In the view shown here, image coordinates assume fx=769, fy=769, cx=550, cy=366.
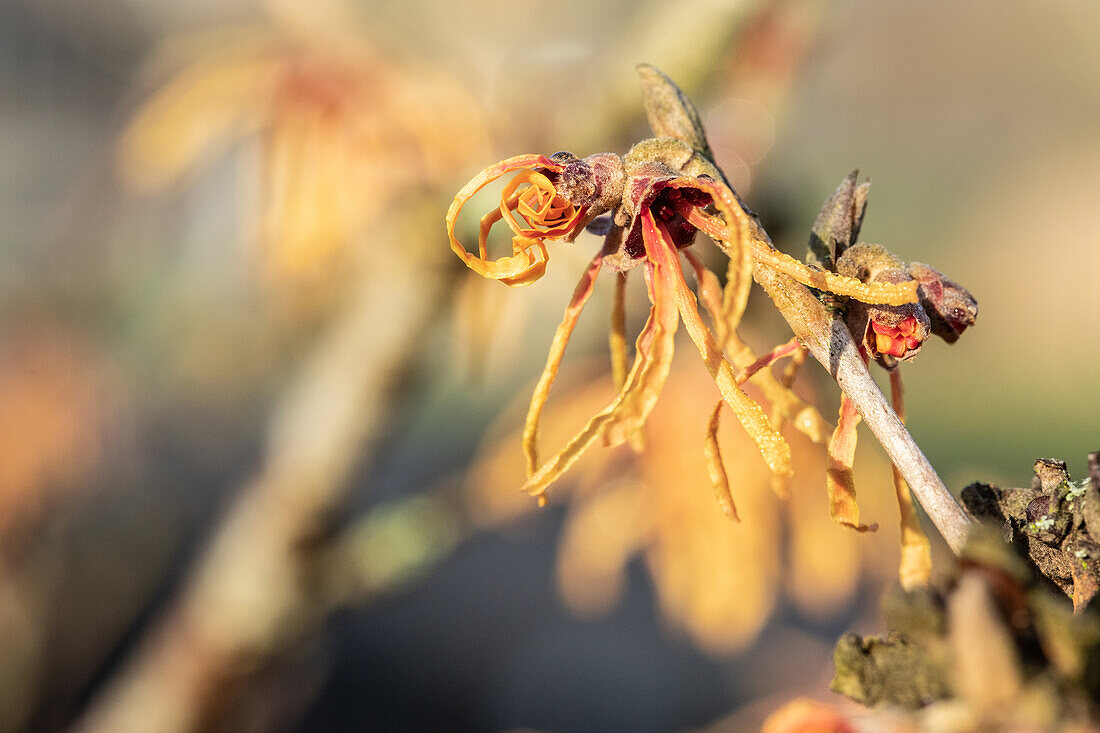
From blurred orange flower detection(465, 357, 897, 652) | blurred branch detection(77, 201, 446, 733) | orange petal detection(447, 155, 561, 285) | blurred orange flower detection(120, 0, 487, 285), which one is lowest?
blurred orange flower detection(465, 357, 897, 652)

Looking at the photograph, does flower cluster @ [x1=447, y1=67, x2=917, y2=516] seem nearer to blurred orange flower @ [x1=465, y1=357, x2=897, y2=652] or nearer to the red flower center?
the red flower center

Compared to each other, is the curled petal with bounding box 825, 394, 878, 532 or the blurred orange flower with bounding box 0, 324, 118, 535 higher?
the blurred orange flower with bounding box 0, 324, 118, 535

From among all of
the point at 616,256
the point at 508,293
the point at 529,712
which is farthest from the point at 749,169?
the point at 529,712

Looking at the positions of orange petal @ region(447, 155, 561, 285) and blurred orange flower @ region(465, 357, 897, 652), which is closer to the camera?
orange petal @ region(447, 155, 561, 285)

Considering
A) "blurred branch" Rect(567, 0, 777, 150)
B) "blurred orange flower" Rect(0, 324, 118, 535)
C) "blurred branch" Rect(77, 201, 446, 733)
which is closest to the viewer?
"blurred branch" Rect(567, 0, 777, 150)

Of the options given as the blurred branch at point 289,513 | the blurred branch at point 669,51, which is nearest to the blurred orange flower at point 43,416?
the blurred branch at point 289,513

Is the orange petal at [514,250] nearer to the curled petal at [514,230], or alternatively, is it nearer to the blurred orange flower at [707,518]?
the curled petal at [514,230]

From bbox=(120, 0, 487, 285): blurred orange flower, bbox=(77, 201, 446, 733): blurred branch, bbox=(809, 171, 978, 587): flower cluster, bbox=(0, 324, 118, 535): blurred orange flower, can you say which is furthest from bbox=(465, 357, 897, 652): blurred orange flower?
bbox=(0, 324, 118, 535): blurred orange flower

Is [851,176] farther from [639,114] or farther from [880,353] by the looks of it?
[639,114]
